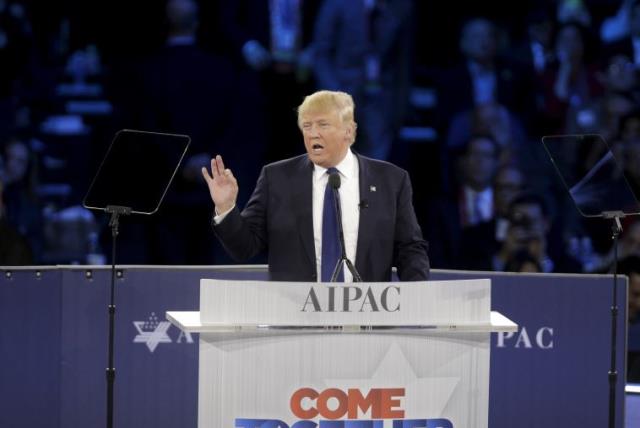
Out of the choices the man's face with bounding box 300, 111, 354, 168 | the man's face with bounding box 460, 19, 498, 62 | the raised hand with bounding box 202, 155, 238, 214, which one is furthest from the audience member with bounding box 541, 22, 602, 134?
the raised hand with bounding box 202, 155, 238, 214

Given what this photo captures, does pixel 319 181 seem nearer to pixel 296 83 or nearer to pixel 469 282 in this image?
pixel 469 282

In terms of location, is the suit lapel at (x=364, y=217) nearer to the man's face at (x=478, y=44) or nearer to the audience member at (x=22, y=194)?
the audience member at (x=22, y=194)

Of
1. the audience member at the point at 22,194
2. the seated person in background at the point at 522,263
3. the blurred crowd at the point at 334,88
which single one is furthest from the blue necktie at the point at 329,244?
the audience member at the point at 22,194

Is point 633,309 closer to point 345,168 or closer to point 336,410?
point 345,168

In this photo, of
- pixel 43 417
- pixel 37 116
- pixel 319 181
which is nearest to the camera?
pixel 319 181

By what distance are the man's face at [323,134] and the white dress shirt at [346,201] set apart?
0.11 metres

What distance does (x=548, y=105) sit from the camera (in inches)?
330

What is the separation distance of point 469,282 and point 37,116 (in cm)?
Answer: 517

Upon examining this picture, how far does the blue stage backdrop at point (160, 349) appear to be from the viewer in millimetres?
5363

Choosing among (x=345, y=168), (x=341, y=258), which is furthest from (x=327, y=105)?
(x=341, y=258)

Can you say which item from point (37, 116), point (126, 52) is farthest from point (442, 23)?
point (37, 116)

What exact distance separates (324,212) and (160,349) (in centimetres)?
153

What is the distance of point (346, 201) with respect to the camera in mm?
4391

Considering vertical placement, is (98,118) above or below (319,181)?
above
